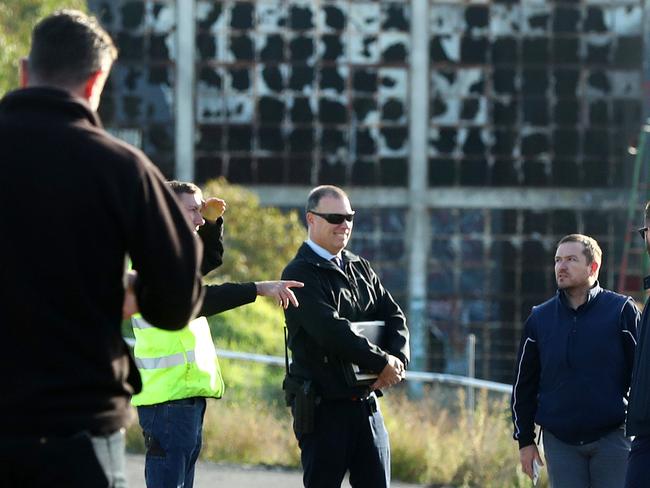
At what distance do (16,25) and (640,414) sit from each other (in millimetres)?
18494

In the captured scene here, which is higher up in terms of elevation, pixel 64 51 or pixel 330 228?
pixel 64 51

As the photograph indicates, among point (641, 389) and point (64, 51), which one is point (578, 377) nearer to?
point (641, 389)

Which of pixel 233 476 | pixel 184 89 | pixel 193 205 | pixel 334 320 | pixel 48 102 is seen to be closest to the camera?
pixel 48 102

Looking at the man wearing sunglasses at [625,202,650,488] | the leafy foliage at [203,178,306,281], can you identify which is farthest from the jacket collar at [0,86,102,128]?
the leafy foliage at [203,178,306,281]

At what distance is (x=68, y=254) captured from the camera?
4.27m

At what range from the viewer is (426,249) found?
30.7 meters

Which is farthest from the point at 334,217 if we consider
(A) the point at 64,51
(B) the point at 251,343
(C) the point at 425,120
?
(C) the point at 425,120

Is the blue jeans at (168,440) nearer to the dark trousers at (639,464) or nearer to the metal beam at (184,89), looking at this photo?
the dark trousers at (639,464)

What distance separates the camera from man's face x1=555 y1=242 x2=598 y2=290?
8594 mm

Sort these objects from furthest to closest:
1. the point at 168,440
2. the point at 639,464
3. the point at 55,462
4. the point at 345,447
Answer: the point at 345,447, the point at 168,440, the point at 639,464, the point at 55,462

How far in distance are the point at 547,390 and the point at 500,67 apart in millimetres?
22475

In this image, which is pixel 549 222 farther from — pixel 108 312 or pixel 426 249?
pixel 108 312

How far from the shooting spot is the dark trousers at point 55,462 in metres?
4.22

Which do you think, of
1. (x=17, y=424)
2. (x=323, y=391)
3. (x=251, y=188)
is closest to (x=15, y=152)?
(x=17, y=424)
